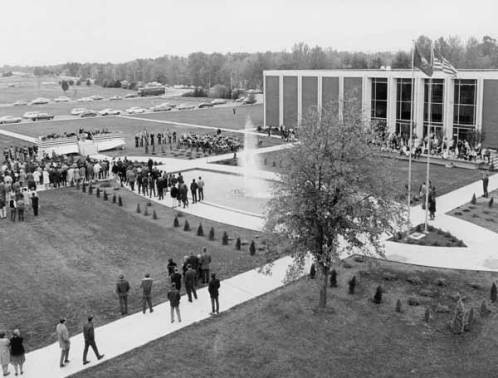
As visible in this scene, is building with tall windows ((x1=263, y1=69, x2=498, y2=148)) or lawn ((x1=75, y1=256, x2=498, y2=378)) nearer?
lawn ((x1=75, y1=256, x2=498, y2=378))

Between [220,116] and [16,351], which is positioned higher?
[220,116]

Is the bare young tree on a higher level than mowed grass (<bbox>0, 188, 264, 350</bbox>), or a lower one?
higher

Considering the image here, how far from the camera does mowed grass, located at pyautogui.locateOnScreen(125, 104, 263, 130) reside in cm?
7286

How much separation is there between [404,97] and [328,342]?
125ft

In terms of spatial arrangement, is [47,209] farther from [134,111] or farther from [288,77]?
[134,111]

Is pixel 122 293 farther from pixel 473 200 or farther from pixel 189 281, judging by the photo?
pixel 473 200

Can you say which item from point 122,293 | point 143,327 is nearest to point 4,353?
point 143,327

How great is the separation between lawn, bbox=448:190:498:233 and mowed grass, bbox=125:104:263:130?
39.4 m

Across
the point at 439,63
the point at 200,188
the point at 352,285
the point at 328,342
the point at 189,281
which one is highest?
the point at 439,63

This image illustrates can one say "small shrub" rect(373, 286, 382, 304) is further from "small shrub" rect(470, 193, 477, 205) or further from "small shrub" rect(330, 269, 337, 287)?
"small shrub" rect(470, 193, 477, 205)

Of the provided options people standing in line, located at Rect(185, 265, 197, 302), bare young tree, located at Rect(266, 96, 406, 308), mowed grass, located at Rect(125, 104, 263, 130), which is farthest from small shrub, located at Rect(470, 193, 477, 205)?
mowed grass, located at Rect(125, 104, 263, 130)

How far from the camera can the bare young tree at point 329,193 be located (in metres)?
16.8

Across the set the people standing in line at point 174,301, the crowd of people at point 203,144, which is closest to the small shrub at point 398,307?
the people standing in line at point 174,301

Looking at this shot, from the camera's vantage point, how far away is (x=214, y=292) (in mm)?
17766
